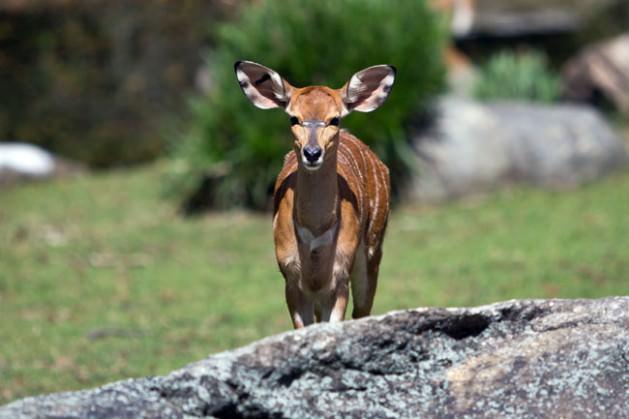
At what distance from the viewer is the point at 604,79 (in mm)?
16125

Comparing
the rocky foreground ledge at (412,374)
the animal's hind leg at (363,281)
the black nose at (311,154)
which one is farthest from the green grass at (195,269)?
the rocky foreground ledge at (412,374)

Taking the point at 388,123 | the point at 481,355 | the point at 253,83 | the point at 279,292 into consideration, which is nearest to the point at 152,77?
the point at 388,123

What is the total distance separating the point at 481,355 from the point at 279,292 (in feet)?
17.2

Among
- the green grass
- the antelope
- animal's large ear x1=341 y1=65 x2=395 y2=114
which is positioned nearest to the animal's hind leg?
the antelope

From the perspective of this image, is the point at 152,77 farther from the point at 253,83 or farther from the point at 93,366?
the point at 253,83

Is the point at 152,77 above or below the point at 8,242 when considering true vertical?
above

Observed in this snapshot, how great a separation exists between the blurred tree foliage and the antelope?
986cm

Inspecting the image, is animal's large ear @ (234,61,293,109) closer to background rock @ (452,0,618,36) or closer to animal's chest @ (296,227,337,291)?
animal's chest @ (296,227,337,291)

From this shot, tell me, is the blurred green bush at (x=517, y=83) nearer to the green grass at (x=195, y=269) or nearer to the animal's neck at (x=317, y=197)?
the green grass at (x=195, y=269)

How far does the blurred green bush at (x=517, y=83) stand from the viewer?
1455cm

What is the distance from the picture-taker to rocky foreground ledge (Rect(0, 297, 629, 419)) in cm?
345

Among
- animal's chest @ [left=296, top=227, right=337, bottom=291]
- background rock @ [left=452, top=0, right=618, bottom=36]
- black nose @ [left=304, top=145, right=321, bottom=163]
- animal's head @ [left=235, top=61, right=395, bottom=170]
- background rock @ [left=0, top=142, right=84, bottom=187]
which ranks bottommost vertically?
animal's chest @ [left=296, top=227, right=337, bottom=291]

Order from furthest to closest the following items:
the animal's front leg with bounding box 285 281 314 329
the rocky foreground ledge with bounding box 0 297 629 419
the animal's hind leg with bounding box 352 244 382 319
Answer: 1. the animal's hind leg with bounding box 352 244 382 319
2. the animal's front leg with bounding box 285 281 314 329
3. the rocky foreground ledge with bounding box 0 297 629 419

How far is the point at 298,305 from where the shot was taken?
17.1ft
